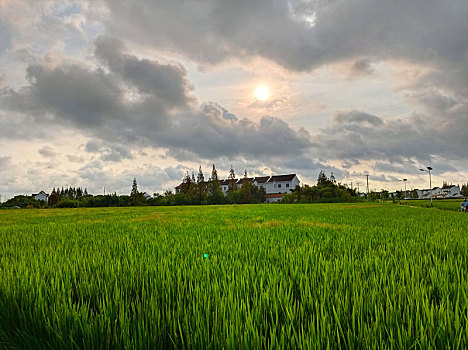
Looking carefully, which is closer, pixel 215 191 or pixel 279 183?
pixel 215 191

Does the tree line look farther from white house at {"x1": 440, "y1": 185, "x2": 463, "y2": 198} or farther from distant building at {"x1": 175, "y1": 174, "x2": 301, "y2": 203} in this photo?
white house at {"x1": 440, "y1": 185, "x2": 463, "y2": 198}

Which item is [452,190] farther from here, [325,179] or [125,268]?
[125,268]

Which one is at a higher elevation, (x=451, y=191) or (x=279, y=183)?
(x=279, y=183)

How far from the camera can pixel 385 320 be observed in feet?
4.54

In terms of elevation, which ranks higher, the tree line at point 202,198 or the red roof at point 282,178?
the red roof at point 282,178

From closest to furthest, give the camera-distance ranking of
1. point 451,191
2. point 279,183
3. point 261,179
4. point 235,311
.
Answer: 1. point 235,311
2. point 279,183
3. point 261,179
4. point 451,191

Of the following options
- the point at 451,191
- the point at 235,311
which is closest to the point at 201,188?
the point at 235,311

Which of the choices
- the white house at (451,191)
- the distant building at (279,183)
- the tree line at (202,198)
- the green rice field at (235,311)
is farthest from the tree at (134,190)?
the white house at (451,191)

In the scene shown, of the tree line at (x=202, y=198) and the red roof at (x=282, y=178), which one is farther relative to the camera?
the red roof at (x=282, y=178)

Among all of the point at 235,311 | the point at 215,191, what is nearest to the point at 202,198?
the point at 215,191

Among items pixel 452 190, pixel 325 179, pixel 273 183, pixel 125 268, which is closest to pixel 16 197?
pixel 273 183

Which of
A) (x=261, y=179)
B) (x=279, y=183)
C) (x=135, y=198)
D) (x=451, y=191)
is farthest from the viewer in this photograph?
(x=451, y=191)

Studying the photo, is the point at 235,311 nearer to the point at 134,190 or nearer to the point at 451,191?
the point at 134,190

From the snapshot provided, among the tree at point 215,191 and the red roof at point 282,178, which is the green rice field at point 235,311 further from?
the red roof at point 282,178
